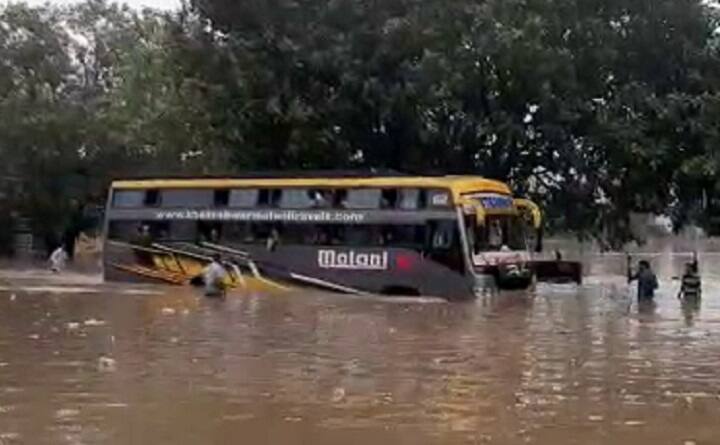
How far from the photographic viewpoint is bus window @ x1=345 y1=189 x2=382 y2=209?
99.9ft

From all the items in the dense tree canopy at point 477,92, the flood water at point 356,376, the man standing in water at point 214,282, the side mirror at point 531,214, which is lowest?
the flood water at point 356,376

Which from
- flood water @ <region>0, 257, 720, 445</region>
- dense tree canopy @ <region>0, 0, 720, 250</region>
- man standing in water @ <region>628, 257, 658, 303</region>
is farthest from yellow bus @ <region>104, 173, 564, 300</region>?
flood water @ <region>0, 257, 720, 445</region>

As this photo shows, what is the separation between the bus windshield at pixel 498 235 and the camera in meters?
29.2

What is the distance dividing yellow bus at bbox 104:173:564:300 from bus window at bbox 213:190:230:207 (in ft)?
0.08

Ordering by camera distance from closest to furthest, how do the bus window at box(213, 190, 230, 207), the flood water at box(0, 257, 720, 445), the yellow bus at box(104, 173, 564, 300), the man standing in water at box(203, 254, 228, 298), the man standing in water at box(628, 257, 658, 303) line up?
the flood water at box(0, 257, 720, 445) → the man standing in water at box(628, 257, 658, 303) → the man standing in water at box(203, 254, 228, 298) → the yellow bus at box(104, 173, 564, 300) → the bus window at box(213, 190, 230, 207)

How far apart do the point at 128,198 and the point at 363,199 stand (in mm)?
7540

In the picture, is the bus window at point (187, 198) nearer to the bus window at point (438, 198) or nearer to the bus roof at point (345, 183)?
the bus roof at point (345, 183)

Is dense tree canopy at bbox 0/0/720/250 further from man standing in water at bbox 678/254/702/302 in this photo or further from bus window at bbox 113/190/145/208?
man standing in water at bbox 678/254/702/302

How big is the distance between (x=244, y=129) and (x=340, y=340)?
19.4 metres

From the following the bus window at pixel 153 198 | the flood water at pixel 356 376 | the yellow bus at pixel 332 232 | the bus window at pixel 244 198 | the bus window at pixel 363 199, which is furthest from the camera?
the bus window at pixel 153 198

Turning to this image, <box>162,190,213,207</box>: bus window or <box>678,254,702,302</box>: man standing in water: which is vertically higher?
<box>162,190,213,207</box>: bus window

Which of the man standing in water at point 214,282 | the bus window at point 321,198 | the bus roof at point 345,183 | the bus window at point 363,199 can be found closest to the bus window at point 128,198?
the bus roof at point 345,183

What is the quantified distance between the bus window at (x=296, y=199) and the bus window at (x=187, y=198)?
7.84ft

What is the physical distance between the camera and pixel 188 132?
132 feet
